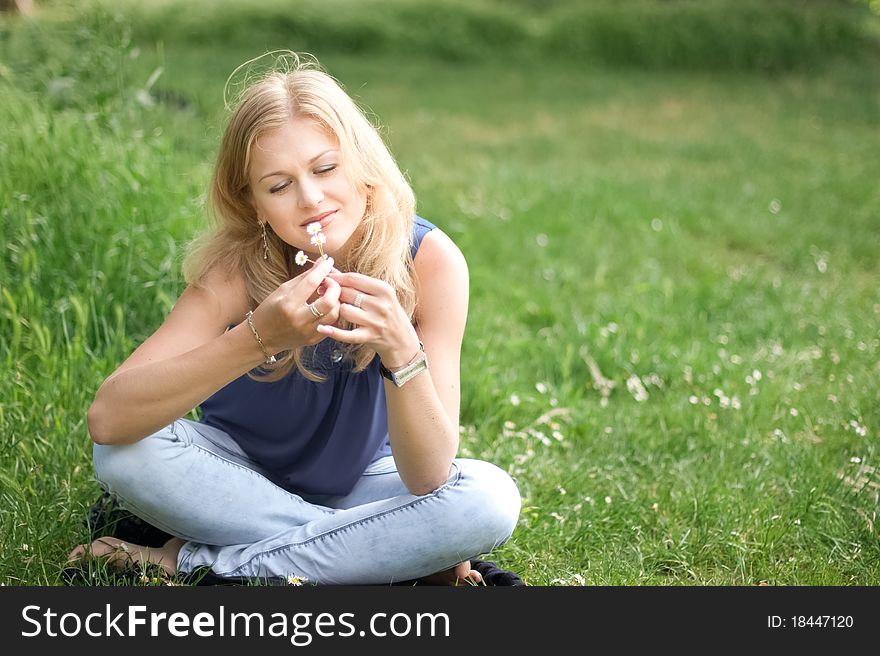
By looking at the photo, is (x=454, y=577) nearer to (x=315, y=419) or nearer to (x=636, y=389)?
(x=315, y=419)

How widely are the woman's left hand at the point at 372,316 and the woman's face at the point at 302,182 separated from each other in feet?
0.57

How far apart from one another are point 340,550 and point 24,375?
126 cm

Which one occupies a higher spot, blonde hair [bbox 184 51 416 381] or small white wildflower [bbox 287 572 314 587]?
blonde hair [bbox 184 51 416 381]

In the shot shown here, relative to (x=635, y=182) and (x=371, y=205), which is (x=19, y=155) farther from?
(x=635, y=182)

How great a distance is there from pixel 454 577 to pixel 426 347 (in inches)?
20.2

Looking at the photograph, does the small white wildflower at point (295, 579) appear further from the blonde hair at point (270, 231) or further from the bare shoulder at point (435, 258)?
the bare shoulder at point (435, 258)

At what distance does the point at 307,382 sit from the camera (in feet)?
7.84

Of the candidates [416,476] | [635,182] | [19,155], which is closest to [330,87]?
[416,476]

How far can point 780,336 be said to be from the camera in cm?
401

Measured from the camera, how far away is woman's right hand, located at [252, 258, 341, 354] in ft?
6.41

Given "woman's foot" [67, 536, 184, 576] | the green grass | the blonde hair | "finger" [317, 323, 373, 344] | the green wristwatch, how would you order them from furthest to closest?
the green grass < "woman's foot" [67, 536, 184, 576] < the blonde hair < the green wristwatch < "finger" [317, 323, 373, 344]

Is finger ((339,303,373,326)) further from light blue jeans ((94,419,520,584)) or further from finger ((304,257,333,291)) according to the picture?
light blue jeans ((94,419,520,584))

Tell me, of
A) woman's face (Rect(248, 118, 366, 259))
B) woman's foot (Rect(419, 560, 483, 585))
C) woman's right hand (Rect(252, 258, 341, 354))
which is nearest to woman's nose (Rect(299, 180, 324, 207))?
woman's face (Rect(248, 118, 366, 259))

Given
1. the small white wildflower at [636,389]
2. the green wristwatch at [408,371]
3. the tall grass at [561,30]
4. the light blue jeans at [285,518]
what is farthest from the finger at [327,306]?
the tall grass at [561,30]
